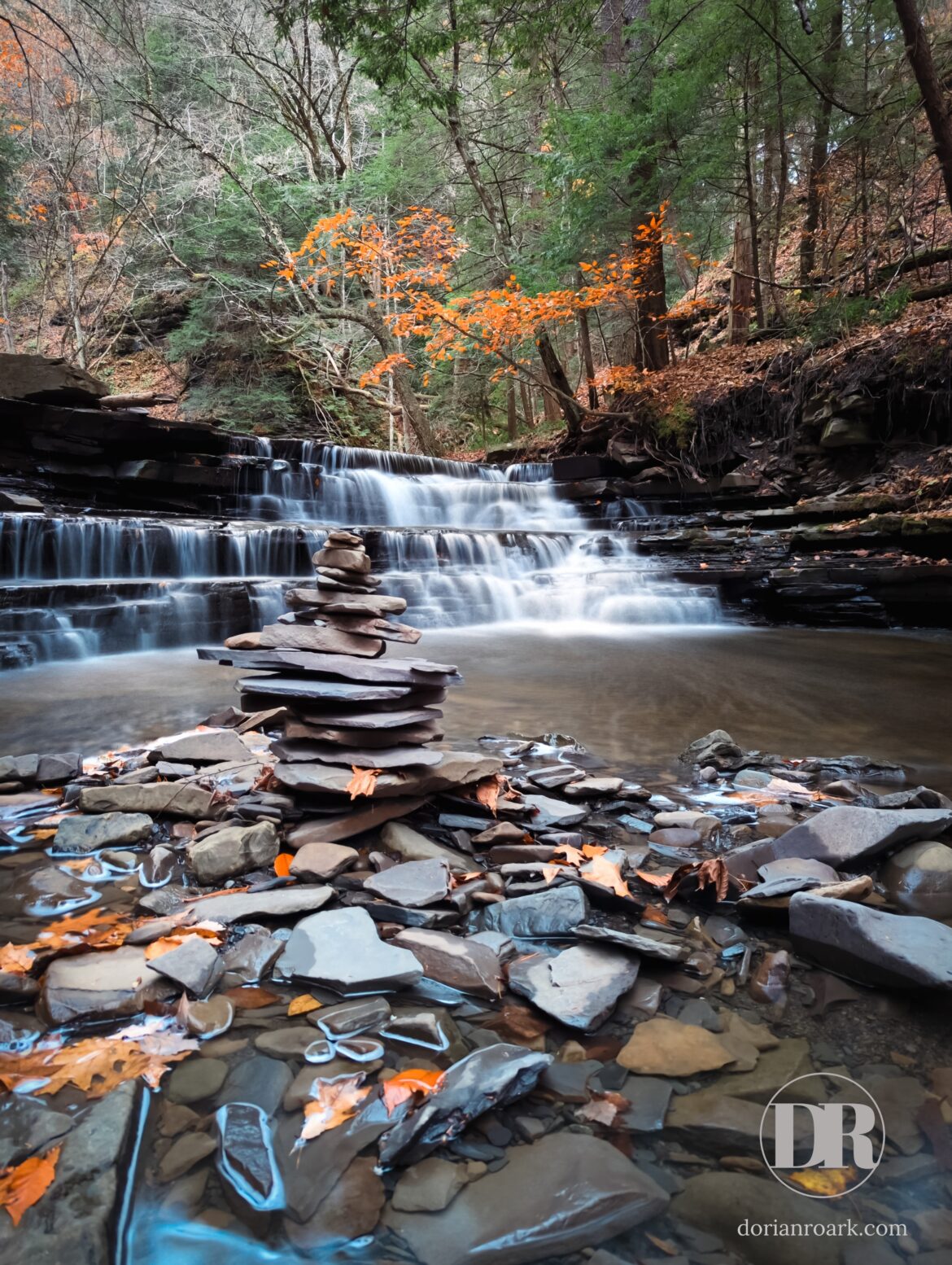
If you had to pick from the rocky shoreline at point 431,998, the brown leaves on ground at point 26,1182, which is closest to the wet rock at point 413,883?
the rocky shoreline at point 431,998

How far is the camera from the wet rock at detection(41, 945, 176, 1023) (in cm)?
152

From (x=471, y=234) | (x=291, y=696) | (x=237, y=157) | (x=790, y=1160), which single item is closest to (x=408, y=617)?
(x=291, y=696)

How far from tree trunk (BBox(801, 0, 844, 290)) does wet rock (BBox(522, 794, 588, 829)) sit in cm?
1167

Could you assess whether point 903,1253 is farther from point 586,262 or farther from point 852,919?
point 586,262

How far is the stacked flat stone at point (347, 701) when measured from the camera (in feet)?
8.25

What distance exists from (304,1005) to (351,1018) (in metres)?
0.14

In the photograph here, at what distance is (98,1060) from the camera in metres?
1.39

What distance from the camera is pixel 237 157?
18.5 metres

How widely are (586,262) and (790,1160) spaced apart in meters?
14.3

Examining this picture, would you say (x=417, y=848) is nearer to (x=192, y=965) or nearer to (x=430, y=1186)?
(x=192, y=965)

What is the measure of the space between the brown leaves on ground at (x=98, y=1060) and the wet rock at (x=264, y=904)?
1.38ft

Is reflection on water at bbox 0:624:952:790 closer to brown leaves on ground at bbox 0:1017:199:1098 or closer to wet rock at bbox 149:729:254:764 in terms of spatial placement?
wet rock at bbox 149:729:254:764

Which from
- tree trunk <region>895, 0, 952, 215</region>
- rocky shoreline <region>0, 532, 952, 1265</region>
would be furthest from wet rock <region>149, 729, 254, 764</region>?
tree trunk <region>895, 0, 952, 215</region>

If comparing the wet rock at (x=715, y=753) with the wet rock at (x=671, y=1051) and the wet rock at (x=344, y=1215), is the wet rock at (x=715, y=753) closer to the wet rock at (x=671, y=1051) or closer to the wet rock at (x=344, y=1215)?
the wet rock at (x=671, y=1051)
